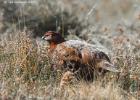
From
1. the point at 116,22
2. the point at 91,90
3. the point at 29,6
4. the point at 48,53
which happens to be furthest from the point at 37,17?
the point at 91,90

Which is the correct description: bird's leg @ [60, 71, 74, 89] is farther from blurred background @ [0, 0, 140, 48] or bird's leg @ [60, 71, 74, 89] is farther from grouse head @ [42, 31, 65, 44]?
blurred background @ [0, 0, 140, 48]

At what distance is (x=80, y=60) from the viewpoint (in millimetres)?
8672

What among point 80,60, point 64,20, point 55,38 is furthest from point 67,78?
→ point 64,20

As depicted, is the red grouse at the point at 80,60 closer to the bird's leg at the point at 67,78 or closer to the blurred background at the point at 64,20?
the bird's leg at the point at 67,78

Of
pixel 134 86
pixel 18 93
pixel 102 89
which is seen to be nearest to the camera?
pixel 18 93

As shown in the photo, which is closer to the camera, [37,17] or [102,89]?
[102,89]

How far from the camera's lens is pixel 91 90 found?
7754 millimetres

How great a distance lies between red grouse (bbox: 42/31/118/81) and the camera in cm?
859

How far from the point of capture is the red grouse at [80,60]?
28.2ft

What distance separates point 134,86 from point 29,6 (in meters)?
6.30

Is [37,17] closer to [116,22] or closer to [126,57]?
[116,22]

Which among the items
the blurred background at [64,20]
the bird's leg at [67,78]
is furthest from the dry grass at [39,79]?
the blurred background at [64,20]

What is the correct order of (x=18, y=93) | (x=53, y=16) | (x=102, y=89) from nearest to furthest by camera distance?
(x=18, y=93)
(x=102, y=89)
(x=53, y=16)

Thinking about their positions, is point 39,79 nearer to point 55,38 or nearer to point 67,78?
point 67,78
